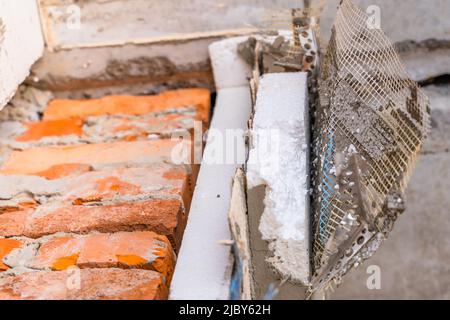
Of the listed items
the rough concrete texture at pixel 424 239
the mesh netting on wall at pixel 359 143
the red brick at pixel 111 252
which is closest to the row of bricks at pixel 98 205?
the red brick at pixel 111 252

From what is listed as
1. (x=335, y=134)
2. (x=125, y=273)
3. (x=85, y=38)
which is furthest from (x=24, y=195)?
(x=335, y=134)

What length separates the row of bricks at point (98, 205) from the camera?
940 mm

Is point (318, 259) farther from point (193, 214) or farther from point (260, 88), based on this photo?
point (260, 88)

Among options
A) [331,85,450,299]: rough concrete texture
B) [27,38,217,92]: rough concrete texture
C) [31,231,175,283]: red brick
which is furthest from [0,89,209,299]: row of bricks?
[331,85,450,299]: rough concrete texture

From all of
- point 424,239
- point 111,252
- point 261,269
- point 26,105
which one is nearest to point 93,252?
point 111,252

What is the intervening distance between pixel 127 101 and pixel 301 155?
2.17 ft

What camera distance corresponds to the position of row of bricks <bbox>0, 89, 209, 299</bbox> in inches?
37.0

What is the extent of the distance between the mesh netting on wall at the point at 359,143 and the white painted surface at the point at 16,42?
0.74 metres

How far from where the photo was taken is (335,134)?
3.43 feet

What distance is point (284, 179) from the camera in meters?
0.98

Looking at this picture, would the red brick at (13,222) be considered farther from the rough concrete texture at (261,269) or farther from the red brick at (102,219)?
→ the rough concrete texture at (261,269)

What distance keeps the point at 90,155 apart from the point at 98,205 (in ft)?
0.69

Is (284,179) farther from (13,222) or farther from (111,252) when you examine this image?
(13,222)

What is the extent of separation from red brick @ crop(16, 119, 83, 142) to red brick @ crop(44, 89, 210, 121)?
0.10 ft
